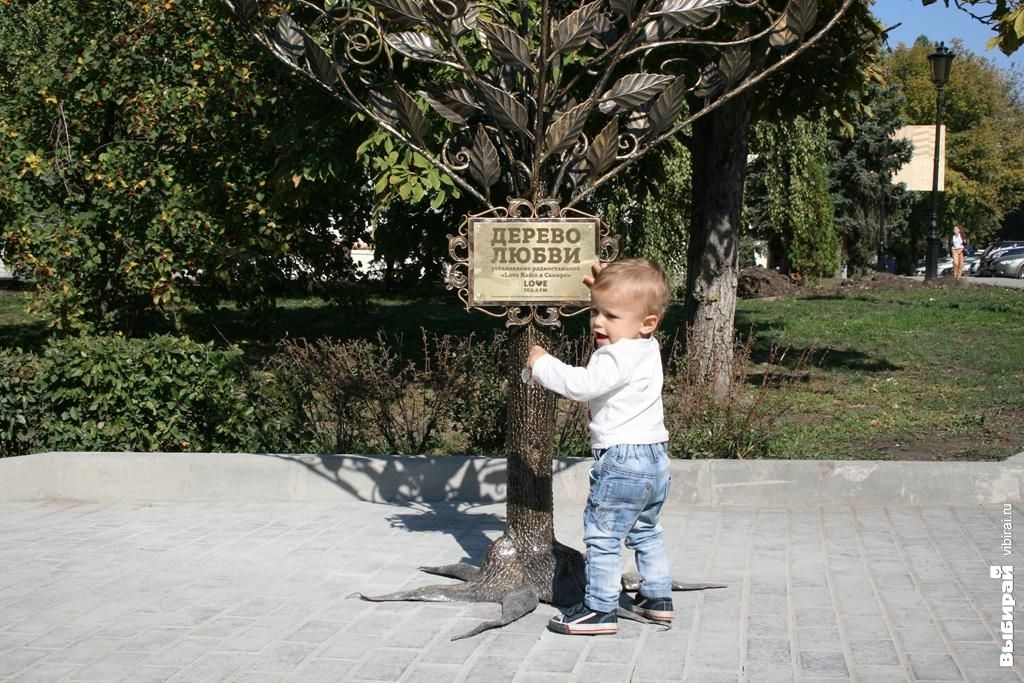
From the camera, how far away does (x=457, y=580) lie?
5875 millimetres

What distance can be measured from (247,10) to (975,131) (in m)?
61.7

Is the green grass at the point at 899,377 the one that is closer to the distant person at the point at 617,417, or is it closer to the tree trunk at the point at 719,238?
the tree trunk at the point at 719,238

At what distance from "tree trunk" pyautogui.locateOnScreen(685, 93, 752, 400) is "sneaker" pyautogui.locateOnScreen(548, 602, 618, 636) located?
629 centimetres

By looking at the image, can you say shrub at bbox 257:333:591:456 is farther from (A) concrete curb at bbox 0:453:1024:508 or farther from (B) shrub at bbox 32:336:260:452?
(A) concrete curb at bbox 0:453:1024:508

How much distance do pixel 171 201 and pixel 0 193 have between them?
71.2 inches

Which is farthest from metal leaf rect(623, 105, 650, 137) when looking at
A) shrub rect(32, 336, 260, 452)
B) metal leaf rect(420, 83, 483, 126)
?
shrub rect(32, 336, 260, 452)

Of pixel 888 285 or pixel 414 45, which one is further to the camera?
pixel 888 285

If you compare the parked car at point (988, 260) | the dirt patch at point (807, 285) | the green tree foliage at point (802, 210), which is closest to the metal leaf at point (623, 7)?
the dirt patch at point (807, 285)

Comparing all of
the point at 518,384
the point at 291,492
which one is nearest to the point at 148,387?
the point at 291,492

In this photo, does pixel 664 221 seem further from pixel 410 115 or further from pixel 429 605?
pixel 429 605

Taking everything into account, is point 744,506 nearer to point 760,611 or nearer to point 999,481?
point 999,481

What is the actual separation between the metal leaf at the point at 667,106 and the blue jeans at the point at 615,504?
1.67m

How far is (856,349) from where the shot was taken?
15906mm

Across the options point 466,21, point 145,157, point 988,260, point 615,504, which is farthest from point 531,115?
point 988,260
